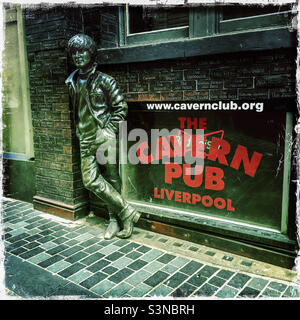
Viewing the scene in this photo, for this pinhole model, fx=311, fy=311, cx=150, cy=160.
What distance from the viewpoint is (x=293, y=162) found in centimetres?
352

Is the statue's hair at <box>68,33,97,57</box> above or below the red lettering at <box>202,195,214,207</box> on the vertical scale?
above

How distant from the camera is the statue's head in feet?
13.4

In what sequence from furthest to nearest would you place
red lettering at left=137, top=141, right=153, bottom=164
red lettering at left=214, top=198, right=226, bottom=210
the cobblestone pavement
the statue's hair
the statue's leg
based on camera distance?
1. red lettering at left=137, top=141, right=153, bottom=164
2. the statue's leg
3. red lettering at left=214, top=198, right=226, bottom=210
4. the statue's hair
5. the cobblestone pavement

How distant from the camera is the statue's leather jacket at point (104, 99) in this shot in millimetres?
4199

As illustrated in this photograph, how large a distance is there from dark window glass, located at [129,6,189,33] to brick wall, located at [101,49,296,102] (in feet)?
1.97

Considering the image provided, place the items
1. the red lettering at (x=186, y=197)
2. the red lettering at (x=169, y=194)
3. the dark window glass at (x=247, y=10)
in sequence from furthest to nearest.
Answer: the red lettering at (x=169, y=194) < the red lettering at (x=186, y=197) < the dark window glass at (x=247, y=10)

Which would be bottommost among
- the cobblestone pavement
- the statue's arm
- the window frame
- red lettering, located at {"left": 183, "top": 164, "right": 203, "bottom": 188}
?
the cobblestone pavement

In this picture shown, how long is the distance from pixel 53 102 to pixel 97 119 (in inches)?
53.0

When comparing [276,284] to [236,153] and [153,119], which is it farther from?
[153,119]

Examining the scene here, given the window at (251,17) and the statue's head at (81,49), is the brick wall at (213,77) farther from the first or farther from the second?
the statue's head at (81,49)

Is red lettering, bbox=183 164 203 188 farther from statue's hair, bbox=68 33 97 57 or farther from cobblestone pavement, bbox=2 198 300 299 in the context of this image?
statue's hair, bbox=68 33 97 57

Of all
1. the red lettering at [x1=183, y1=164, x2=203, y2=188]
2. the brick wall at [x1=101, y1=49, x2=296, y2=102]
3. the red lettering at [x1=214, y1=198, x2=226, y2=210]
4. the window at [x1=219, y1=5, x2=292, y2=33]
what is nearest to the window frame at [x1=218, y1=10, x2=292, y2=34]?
the window at [x1=219, y1=5, x2=292, y2=33]

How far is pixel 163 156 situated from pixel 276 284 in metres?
2.29

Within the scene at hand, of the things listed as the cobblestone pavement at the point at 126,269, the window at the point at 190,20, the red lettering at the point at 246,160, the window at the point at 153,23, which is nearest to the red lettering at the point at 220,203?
the red lettering at the point at 246,160
